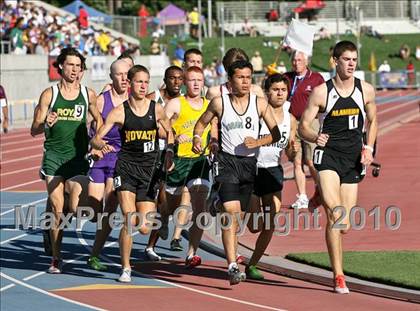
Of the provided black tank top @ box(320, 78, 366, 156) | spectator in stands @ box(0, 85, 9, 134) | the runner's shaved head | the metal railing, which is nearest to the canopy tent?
the metal railing

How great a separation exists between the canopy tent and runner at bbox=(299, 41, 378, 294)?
55034 millimetres

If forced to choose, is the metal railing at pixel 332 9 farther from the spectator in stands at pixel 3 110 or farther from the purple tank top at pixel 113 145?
the purple tank top at pixel 113 145

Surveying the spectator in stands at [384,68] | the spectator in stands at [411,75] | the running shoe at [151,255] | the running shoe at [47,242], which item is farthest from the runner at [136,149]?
the spectator in stands at [411,75]

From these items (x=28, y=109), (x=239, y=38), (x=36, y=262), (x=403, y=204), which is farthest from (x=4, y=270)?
(x=239, y=38)

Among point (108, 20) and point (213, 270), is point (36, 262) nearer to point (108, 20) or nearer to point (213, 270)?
point (213, 270)

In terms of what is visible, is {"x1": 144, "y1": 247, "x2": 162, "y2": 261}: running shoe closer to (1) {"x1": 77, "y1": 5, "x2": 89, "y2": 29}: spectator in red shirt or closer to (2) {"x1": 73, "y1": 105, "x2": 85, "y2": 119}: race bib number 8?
(2) {"x1": 73, "y1": 105, "x2": 85, "y2": 119}: race bib number 8

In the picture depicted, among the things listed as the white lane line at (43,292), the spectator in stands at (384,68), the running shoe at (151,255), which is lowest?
the white lane line at (43,292)

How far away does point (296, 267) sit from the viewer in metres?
13.9

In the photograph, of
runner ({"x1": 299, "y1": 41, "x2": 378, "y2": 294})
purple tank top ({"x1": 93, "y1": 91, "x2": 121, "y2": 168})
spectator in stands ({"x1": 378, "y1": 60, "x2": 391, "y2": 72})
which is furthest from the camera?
spectator in stands ({"x1": 378, "y1": 60, "x2": 391, "y2": 72})

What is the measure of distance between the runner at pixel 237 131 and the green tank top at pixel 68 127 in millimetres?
1835

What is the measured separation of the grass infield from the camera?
1264 cm

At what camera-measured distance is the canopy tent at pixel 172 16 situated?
68.4m

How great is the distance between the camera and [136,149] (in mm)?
13695

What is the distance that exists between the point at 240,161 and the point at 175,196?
1910 millimetres
